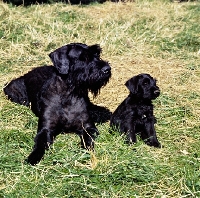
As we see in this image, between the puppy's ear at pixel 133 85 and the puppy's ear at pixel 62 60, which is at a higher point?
the puppy's ear at pixel 62 60

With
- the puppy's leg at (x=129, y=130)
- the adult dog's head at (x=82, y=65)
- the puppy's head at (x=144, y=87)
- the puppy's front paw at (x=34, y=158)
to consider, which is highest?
the adult dog's head at (x=82, y=65)

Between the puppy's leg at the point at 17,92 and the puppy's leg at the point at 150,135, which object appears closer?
the puppy's leg at the point at 150,135

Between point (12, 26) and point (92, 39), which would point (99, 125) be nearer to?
point (92, 39)

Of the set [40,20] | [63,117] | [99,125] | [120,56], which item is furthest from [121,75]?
[40,20]

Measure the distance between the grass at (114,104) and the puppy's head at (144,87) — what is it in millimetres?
567

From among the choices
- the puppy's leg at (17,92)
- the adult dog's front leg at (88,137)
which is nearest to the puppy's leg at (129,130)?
the adult dog's front leg at (88,137)

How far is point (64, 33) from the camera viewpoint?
8656 mm

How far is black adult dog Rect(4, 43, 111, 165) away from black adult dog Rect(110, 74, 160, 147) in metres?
0.36

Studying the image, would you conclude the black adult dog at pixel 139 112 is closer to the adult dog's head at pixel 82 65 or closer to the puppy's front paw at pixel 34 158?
the adult dog's head at pixel 82 65

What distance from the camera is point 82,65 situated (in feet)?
14.6

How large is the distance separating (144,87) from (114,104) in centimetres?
128

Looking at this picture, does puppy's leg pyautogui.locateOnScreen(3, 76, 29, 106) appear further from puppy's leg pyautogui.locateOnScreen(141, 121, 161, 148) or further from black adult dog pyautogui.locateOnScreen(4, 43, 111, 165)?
puppy's leg pyautogui.locateOnScreen(141, 121, 161, 148)

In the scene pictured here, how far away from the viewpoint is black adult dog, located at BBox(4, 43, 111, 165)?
14.5 feet

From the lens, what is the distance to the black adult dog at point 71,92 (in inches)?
174
